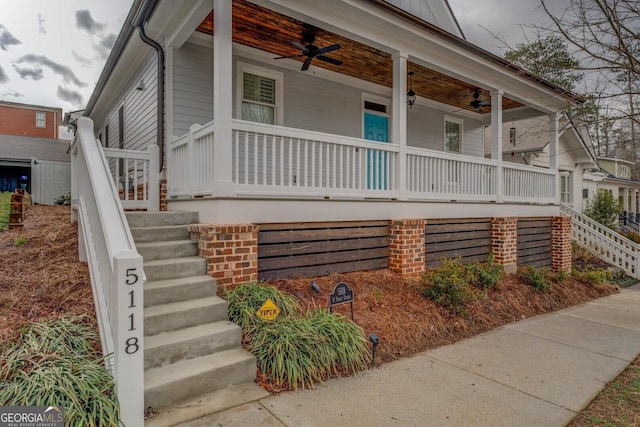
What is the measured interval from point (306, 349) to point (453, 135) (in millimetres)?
8909

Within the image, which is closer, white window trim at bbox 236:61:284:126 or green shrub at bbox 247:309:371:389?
green shrub at bbox 247:309:371:389

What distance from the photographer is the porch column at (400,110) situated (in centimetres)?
600

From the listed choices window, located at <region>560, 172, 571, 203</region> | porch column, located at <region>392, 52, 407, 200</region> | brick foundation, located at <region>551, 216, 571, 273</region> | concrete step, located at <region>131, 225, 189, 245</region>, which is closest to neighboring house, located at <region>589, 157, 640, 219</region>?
window, located at <region>560, 172, 571, 203</region>

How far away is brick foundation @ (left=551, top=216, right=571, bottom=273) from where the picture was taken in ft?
29.2

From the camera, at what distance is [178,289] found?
11.9 ft

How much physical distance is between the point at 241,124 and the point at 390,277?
3.02m

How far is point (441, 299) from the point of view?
5.09 meters

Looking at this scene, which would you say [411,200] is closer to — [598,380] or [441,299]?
[441,299]

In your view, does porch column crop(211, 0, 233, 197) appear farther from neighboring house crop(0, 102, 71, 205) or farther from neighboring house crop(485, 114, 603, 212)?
neighboring house crop(0, 102, 71, 205)

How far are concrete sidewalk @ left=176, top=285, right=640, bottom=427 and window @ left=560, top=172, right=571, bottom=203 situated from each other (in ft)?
45.2

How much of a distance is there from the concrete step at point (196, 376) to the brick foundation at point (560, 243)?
27.5 feet

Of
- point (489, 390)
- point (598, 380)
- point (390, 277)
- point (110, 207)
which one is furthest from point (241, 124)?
point (598, 380)

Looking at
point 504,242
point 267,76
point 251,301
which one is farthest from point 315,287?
point 504,242

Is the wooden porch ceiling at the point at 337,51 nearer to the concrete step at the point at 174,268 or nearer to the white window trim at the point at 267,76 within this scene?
the white window trim at the point at 267,76
